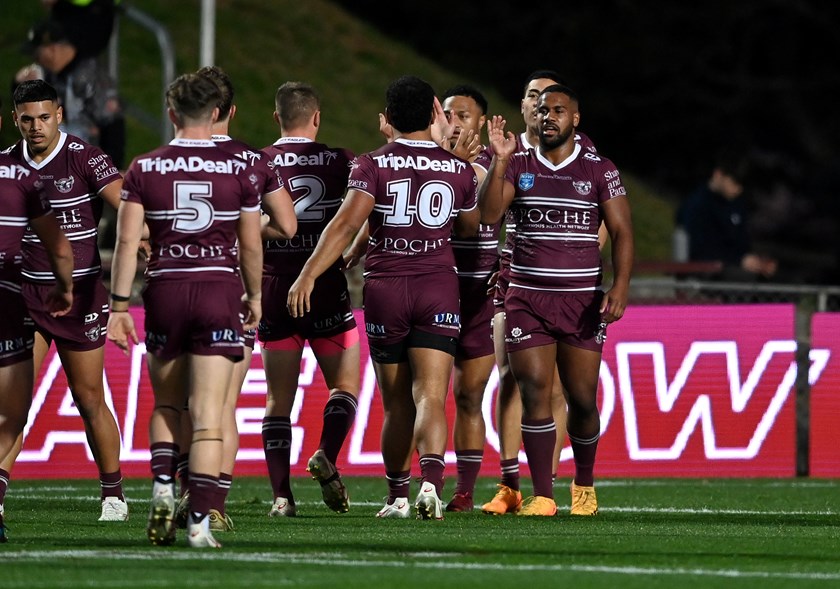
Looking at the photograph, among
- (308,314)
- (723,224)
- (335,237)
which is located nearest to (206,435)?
(335,237)

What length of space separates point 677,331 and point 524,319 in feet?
14.6

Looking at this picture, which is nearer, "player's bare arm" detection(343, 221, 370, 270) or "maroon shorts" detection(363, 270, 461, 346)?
"maroon shorts" detection(363, 270, 461, 346)

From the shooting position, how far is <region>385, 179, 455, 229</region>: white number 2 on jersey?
410 inches

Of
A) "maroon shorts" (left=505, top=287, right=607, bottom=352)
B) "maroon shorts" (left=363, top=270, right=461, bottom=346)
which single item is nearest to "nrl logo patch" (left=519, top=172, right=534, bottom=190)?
"maroon shorts" (left=505, top=287, right=607, bottom=352)

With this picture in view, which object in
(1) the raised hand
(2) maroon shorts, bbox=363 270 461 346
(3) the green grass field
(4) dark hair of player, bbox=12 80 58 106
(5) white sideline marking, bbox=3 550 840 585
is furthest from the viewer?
(1) the raised hand

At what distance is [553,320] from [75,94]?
322 inches

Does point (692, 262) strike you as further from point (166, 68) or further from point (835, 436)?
point (166, 68)

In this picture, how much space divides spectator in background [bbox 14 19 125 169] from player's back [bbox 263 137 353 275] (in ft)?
22.5

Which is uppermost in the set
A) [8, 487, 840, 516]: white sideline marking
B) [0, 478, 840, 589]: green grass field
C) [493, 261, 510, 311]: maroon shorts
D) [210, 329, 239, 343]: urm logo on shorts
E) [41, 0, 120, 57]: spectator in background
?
[41, 0, 120, 57]: spectator in background

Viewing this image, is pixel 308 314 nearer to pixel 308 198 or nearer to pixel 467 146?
pixel 308 198

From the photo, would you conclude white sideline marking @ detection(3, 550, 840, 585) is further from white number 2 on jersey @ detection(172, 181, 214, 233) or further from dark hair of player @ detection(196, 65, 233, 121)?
dark hair of player @ detection(196, 65, 233, 121)

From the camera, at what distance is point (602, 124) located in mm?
38500

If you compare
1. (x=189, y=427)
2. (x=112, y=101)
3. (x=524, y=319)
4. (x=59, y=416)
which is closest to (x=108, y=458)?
(x=189, y=427)

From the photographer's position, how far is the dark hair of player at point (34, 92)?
33.5ft
